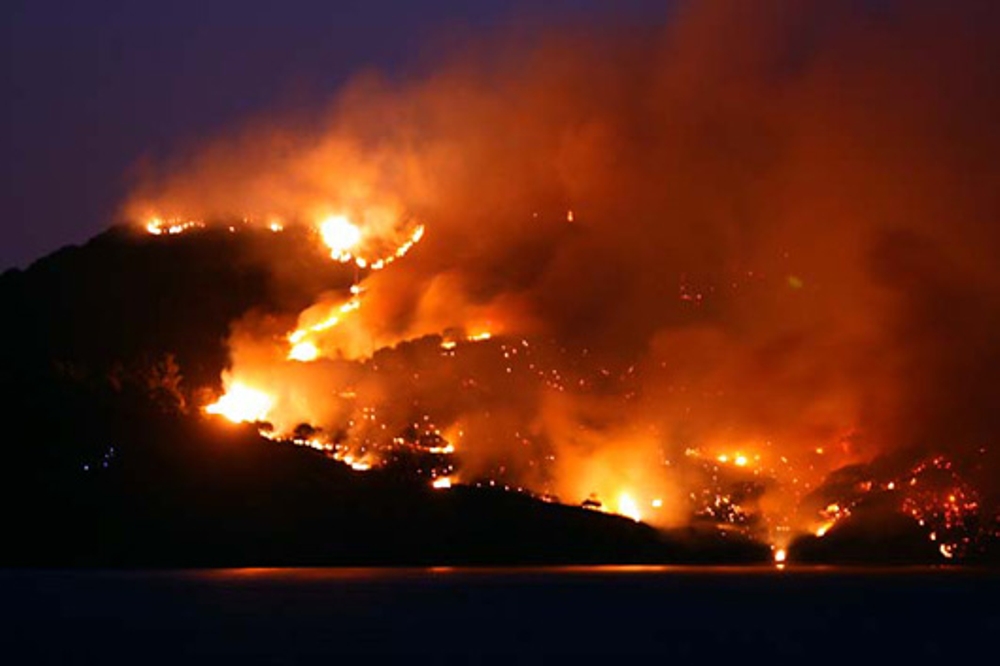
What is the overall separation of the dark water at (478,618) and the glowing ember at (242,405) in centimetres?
1979

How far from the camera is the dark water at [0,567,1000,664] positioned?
55.5 metres

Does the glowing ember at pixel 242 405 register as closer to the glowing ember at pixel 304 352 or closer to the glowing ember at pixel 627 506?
the glowing ember at pixel 304 352

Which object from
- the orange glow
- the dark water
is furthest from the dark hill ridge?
the dark water

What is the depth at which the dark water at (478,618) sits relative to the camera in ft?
182

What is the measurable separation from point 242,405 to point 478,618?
65.4 metres

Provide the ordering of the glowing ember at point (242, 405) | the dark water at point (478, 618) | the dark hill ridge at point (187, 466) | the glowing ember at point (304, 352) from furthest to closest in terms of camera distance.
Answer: the glowing ember at point (304, 352) → the glowing ember at point (242, 405) → the dark hill ridge at point (187, 466) → the dark water at point (478, 618)

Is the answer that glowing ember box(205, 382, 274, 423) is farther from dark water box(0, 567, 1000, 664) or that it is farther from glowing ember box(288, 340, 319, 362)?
dark water box(0, 567, 1000, 664)

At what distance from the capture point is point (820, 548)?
6240 inches

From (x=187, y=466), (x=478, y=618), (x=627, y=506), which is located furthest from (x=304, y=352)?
(x=478, y=618)

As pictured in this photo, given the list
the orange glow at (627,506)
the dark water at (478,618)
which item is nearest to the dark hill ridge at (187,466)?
the orange glow at (627,506)

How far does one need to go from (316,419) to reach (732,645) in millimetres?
79342

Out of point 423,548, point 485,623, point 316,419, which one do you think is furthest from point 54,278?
point 485,623

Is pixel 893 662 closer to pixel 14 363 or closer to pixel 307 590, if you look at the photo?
pixel 307 590

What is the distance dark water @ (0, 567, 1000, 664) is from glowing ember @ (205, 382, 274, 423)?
1979 cm
